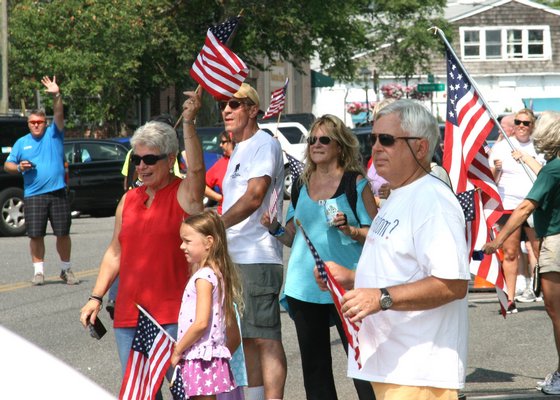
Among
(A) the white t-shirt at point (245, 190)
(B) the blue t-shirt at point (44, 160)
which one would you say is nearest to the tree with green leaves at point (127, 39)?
(B) the blue t-shirt at point (44, 160)

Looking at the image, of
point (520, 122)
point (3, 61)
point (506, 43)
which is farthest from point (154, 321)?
point (506, 43)

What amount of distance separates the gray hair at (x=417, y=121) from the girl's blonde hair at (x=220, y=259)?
1.49 meters

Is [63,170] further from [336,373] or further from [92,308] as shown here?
[92,308]

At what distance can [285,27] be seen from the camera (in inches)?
1585

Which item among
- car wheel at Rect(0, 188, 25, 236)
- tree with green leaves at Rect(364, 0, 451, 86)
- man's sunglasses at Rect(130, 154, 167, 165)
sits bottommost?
car wheel at Rect(0, 188, 25, 236)

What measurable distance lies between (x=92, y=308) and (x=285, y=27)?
3445 cm

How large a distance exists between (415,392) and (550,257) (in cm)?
384

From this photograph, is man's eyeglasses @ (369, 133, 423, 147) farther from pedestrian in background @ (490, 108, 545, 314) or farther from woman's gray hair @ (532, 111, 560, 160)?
pedestrian in background @ (490, 108, 545, 314)

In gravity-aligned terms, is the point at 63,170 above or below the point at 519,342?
above

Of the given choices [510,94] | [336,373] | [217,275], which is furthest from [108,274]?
[510,94]

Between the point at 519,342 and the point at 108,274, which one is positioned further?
the point at 519,342

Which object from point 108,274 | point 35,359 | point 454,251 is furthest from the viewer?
point 108,274

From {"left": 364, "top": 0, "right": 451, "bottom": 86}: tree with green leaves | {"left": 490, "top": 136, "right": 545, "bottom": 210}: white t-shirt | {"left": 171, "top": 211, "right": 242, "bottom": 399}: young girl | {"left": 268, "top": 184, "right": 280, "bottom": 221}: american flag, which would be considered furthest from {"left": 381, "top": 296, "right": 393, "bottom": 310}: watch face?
{"left": 364, "top": 0, "right": 451, "bottom": 86}: tree with green leaves

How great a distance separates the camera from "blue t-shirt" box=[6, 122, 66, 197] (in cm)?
1436
